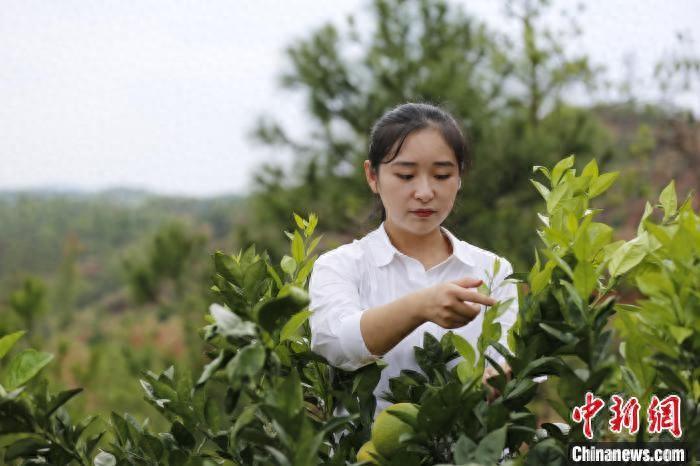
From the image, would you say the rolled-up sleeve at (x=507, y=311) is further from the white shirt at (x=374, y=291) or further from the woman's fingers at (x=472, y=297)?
the woman's fingers at (x=472, y=297)

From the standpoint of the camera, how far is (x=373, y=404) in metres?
0.87

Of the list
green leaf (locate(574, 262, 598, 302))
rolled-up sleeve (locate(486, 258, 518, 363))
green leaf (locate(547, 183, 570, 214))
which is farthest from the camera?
rolled-up sleeve (locate(486, 258, 518, 363))

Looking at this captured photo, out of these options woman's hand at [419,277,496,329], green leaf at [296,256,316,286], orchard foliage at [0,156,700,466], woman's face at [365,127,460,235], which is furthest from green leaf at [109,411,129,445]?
woman's face at [365,127,460,235]

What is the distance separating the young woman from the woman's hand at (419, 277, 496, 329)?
1.2 inches

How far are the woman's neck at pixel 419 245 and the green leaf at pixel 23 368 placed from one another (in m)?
0.60

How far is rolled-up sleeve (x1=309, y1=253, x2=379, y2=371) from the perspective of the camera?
833mm

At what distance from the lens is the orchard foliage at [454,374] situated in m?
0.64

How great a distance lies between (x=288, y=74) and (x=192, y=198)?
27.3 meters

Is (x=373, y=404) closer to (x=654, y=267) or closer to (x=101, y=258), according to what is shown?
(x=654, y=267)

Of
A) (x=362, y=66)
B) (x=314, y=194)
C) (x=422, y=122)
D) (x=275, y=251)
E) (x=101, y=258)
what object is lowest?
(x=101, y=258)

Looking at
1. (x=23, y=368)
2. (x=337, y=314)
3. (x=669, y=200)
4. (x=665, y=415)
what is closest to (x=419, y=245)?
(x=337, y=314)

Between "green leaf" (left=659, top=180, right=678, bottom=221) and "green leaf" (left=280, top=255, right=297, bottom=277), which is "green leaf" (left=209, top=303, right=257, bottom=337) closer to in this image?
"green leaf" (left=280, top=255, right=297, bottom=277)

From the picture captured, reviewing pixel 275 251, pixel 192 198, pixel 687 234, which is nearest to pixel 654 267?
pixel 687 234

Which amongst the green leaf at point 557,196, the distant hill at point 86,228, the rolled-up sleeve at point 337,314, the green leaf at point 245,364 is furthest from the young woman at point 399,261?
the distant hill at point 86,228
